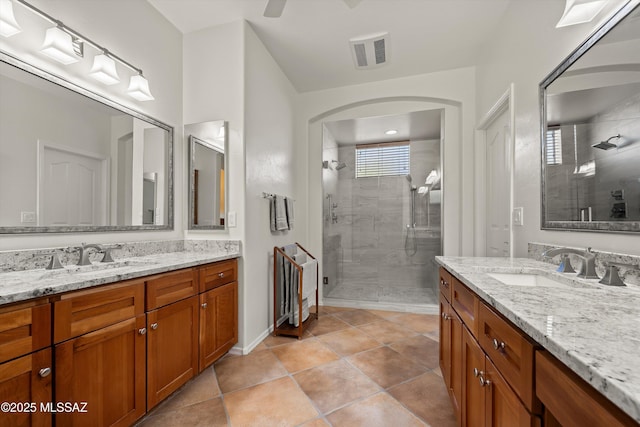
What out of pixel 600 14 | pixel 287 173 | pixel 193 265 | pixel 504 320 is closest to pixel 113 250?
pixel 193 265

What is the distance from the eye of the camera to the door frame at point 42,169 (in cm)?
143

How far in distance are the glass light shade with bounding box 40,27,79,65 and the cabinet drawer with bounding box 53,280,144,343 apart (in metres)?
1.33

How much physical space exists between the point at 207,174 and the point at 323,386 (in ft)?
6.16

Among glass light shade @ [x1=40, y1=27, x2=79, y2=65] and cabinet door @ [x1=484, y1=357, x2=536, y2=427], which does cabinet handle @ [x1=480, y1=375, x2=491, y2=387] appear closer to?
cabinet door @ [x1=484, y1=357, x2=536, y2=427]

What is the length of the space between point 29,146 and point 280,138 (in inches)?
78.4

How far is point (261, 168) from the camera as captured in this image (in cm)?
254

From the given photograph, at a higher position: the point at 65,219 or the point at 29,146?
the point at 29,146

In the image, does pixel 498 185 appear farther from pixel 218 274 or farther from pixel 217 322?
pixel 217 322

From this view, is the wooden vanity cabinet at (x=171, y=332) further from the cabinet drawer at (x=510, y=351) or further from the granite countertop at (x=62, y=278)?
the cabinet drawer at (x=510, y=351)

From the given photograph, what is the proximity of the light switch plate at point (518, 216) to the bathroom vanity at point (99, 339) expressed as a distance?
2.20 m

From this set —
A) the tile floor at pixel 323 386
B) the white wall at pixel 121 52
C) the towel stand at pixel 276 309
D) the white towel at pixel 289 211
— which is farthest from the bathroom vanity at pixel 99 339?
the white towel at pixel 289 211

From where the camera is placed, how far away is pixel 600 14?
3.96 ft

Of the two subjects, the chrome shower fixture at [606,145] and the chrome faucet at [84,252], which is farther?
the chrome faucet at [84,252]

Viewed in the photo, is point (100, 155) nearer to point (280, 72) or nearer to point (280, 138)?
point (280, 138)
